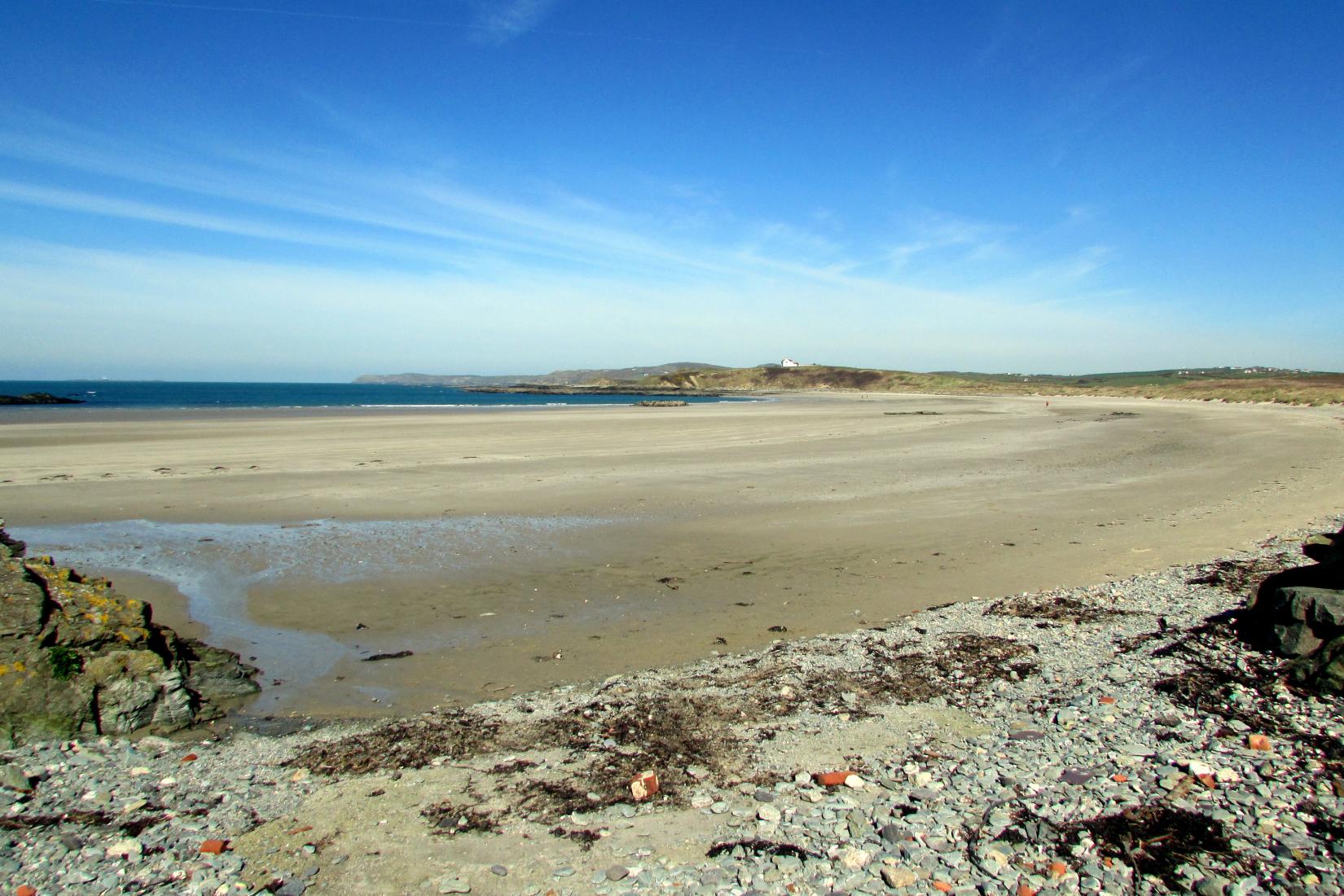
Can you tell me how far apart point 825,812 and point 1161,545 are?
875 centimetres

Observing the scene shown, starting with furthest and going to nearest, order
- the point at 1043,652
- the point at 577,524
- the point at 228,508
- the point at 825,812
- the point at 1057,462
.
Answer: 1. the point at 1057,462
2. the point at 228,508
3. the point at 577,524
4. the point at 1043,652
5. the point at 825,812

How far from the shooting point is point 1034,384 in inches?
4707

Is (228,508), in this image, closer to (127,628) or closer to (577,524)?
(577,524)

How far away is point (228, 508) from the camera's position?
13664 millimetres

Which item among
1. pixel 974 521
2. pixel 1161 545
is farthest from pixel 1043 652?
pixel 974 521

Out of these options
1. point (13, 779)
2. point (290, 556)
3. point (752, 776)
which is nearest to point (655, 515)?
point (290, 556)

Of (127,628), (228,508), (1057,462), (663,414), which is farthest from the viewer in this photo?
(663,414)

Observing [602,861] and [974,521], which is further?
[974,521]

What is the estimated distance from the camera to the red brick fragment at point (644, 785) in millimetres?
4129

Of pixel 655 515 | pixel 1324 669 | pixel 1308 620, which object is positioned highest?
pixel 1308 620

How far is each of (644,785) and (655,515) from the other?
29.2 feet

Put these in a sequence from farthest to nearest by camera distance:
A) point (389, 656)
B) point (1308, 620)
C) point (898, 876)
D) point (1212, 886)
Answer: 1. point (389, 656)
2. point (1308, 620)
3. point (898, 876)
4. point (1212, 886)

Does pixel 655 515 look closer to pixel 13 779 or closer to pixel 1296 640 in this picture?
pixel 1296 640

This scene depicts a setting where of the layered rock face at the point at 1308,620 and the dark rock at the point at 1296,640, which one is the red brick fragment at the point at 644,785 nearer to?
the layered rock face at the point at 1308,620
